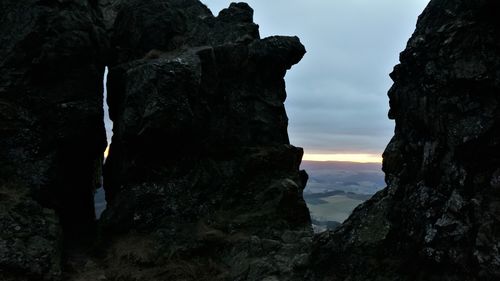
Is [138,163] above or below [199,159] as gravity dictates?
below

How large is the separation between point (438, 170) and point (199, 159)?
17.1 metres

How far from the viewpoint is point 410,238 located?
Result: 646 inches

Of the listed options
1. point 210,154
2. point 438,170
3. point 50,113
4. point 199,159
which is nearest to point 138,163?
point 199,159

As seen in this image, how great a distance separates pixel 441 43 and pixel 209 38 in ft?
73.1

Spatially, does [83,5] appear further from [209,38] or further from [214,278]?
[214,278]

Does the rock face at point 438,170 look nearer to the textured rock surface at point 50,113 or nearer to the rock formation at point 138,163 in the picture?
the rock formation at point 138,163

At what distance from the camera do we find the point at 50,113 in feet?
87.9

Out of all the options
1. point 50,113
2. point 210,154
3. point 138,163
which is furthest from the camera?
point 210,154

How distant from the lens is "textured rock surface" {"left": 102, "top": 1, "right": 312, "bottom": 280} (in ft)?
75.9

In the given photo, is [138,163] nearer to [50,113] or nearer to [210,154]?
[210,154]

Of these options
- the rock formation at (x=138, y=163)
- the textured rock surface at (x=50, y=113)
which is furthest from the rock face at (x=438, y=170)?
the textured rock surface at (x=50, y=113)

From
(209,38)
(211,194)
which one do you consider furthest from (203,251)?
(209,38)

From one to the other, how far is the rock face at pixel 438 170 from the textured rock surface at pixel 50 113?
17148 mm

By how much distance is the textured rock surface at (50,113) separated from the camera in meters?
24.4
